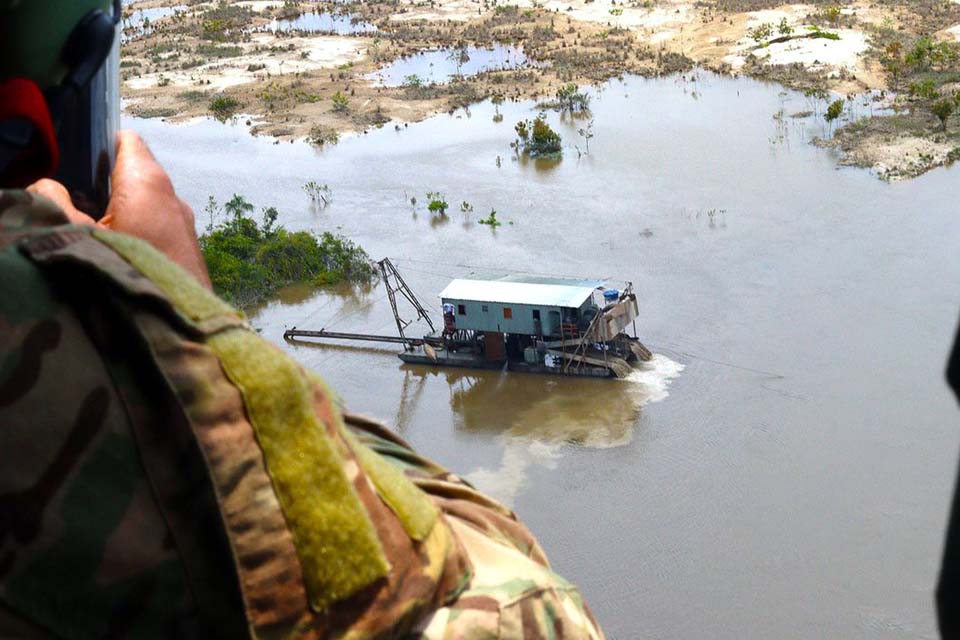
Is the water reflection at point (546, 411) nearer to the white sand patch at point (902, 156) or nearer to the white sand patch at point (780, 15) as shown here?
the white sand patch at point (902, 156)

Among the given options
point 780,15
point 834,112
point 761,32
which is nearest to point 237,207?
point 834,112

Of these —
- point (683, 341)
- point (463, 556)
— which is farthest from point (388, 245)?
point (463, 556)

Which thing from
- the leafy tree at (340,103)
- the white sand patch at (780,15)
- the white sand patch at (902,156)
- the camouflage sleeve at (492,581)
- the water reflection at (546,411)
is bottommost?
the water reflection at (546,411)

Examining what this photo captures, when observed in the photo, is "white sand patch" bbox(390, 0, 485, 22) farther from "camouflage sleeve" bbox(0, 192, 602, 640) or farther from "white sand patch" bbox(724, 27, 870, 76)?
"camouflage sleeve" bbox(0, 192, 602, 640)

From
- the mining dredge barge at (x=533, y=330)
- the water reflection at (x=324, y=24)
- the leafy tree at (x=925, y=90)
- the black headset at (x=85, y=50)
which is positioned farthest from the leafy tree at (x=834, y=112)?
the black headset at (x=85, y=50)

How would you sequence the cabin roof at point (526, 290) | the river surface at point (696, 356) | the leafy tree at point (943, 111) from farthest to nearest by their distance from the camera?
1. the leafy tree at point (943, 111)
2. the cabin roof at point (526, 290)
3. the river surface at point (696, 356)

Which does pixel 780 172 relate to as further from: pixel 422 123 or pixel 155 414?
pixel 155 414
